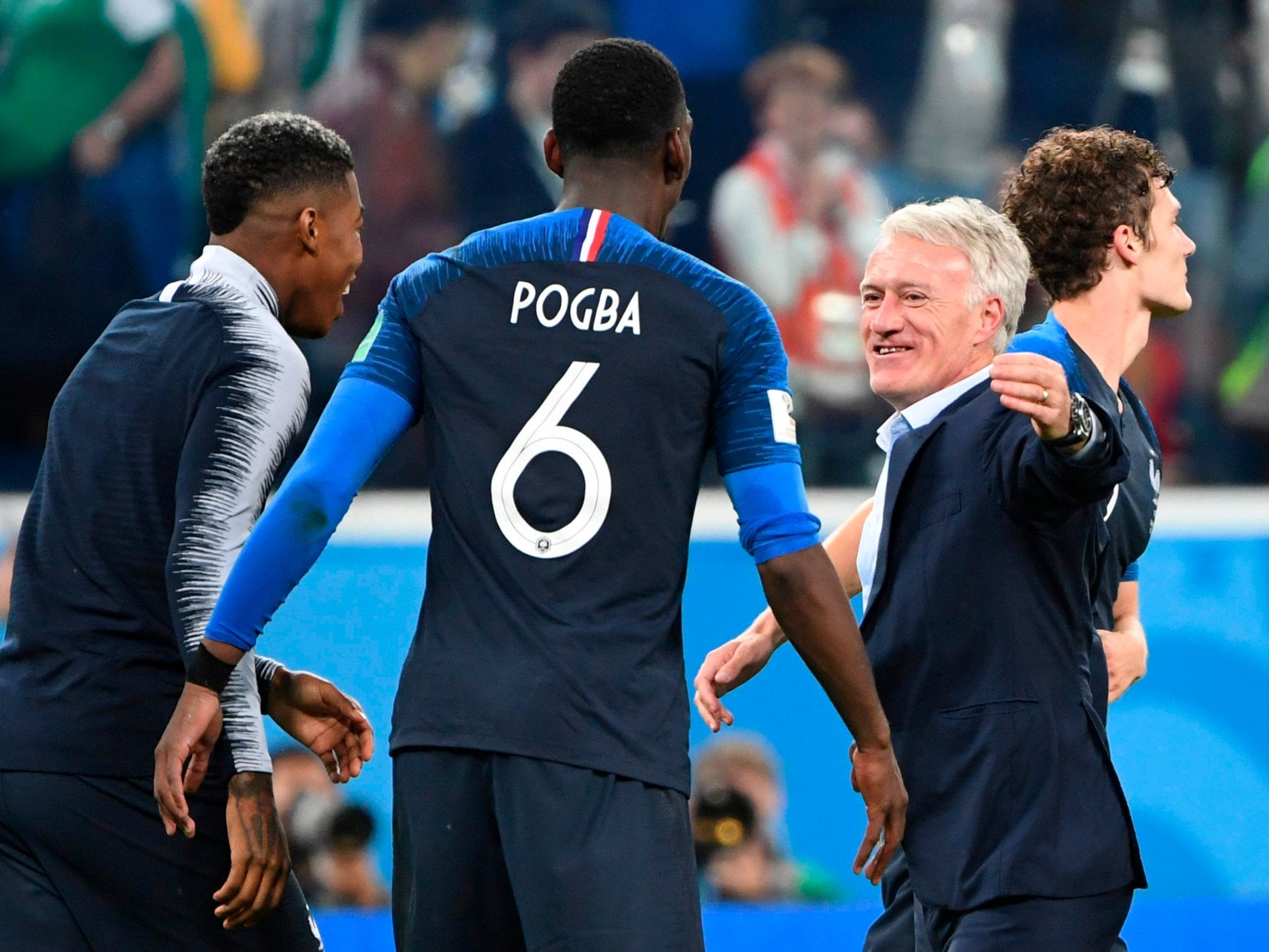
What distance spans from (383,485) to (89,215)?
70.6 inches

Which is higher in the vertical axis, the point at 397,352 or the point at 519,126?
the point at 519,126

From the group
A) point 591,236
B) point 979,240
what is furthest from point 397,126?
point 591,236

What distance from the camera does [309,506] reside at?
8.83ft

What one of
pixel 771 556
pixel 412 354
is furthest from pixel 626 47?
pixel 771 556

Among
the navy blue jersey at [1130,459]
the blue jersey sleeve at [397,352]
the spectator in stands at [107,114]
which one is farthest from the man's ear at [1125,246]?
the spectator in stands at [107,114]

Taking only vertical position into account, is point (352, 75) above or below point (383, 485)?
above

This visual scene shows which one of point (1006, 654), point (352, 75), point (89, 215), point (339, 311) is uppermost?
point (352, 75)

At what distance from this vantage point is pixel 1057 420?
2.58 meters

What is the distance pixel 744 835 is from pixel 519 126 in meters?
3.22

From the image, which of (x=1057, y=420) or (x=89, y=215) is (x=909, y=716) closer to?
(x=1057, y=420)

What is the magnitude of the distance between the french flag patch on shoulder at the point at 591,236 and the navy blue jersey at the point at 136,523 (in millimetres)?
603

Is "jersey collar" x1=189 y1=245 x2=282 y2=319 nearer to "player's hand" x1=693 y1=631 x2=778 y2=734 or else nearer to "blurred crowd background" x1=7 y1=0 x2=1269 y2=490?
"player's hand" x1=693 y1=631 x2=778 y2=734

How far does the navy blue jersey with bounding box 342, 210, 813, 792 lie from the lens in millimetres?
2617

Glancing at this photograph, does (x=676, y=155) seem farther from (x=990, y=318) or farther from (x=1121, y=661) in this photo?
(x=1121, y=661)
